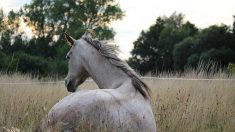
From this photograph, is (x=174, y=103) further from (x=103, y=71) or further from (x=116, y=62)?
(x=116, y=62)

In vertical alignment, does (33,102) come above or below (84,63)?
below

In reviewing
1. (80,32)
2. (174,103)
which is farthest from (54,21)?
(174,103)

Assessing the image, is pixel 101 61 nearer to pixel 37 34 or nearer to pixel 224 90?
pixel 224 90

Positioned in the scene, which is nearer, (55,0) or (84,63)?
(84,63)

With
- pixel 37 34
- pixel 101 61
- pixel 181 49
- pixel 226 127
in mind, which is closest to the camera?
pixel 101 61

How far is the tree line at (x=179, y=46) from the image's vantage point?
4219 centimetres

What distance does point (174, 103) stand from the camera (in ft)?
31.2

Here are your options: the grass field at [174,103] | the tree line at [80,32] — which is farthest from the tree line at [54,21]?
the grass field at [174,103]

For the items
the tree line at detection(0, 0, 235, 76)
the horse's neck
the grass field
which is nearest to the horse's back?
the horse's neck

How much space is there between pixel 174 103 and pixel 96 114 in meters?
4.99

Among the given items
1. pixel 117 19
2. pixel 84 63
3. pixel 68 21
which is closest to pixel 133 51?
pixel 117 19

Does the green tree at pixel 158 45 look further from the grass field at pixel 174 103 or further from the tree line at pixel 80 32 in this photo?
the grass field at pixel 174 103

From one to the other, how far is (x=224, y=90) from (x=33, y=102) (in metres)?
4.03

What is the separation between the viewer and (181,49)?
50.2 m
